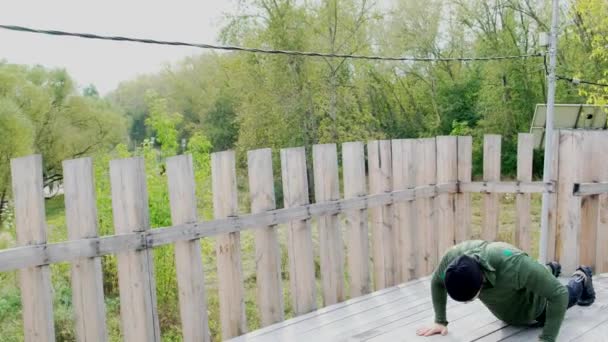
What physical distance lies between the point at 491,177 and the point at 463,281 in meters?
2.36

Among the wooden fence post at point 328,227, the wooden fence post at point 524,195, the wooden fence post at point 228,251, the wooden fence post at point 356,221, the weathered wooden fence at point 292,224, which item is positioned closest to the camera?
the weathered wooden fence at point 292,224

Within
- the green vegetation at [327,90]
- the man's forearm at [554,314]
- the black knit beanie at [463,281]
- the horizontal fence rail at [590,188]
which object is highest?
the green vegetation at [327,90]

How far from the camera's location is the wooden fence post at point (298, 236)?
3.37 meters

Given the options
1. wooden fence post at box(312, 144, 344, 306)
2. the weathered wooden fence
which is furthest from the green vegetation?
wooden fence post at box(312, 144, 344, 306)

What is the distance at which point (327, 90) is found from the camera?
56.1ft

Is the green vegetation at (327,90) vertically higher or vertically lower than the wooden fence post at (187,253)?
higher

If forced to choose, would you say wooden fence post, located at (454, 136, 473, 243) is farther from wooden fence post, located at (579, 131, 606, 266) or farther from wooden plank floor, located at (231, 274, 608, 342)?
wooden plank floor, located at (231, 274, 608, 342)

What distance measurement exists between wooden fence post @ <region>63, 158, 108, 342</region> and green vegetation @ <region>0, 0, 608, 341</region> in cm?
490

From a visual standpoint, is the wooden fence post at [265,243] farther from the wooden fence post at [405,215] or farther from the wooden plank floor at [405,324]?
the wooden fence post at [405,215]

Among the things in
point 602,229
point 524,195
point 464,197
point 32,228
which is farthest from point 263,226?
point 602,229

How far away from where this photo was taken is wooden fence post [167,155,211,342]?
283 cm

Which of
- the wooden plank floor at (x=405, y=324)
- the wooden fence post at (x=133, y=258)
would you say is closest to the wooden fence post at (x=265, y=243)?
the wooden plank floor at (x=405, y=324)

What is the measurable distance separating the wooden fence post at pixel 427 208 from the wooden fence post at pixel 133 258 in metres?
2.41

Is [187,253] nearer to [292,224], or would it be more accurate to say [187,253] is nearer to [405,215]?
[292,224]
